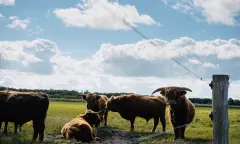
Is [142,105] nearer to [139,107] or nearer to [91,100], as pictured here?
[139,107]

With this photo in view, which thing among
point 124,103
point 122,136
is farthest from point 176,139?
point 124,103

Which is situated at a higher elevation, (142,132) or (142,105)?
(142,105)

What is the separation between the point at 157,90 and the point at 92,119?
12.9ft

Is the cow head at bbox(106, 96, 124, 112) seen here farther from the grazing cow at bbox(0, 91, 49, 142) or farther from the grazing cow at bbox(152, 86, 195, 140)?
the grazing cow at bbox(0, 91, 49, 142)

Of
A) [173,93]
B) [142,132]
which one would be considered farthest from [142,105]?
[173,93]

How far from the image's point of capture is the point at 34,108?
54.3ft

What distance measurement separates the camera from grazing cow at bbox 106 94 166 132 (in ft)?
84.5

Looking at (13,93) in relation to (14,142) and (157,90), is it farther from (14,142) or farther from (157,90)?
Result: (157,90)

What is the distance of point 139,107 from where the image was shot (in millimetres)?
26312

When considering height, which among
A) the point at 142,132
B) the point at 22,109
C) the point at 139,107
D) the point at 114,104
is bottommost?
the point at 142,132

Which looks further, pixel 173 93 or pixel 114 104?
pixel 114 104

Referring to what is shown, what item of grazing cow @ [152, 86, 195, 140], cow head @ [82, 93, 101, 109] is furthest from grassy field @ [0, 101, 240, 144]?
cow head @ [82, 93, 101, 109]

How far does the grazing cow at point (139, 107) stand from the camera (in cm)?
2577

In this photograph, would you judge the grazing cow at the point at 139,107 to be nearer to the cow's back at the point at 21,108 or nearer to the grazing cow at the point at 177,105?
the grazing cow at the point at 177,105
